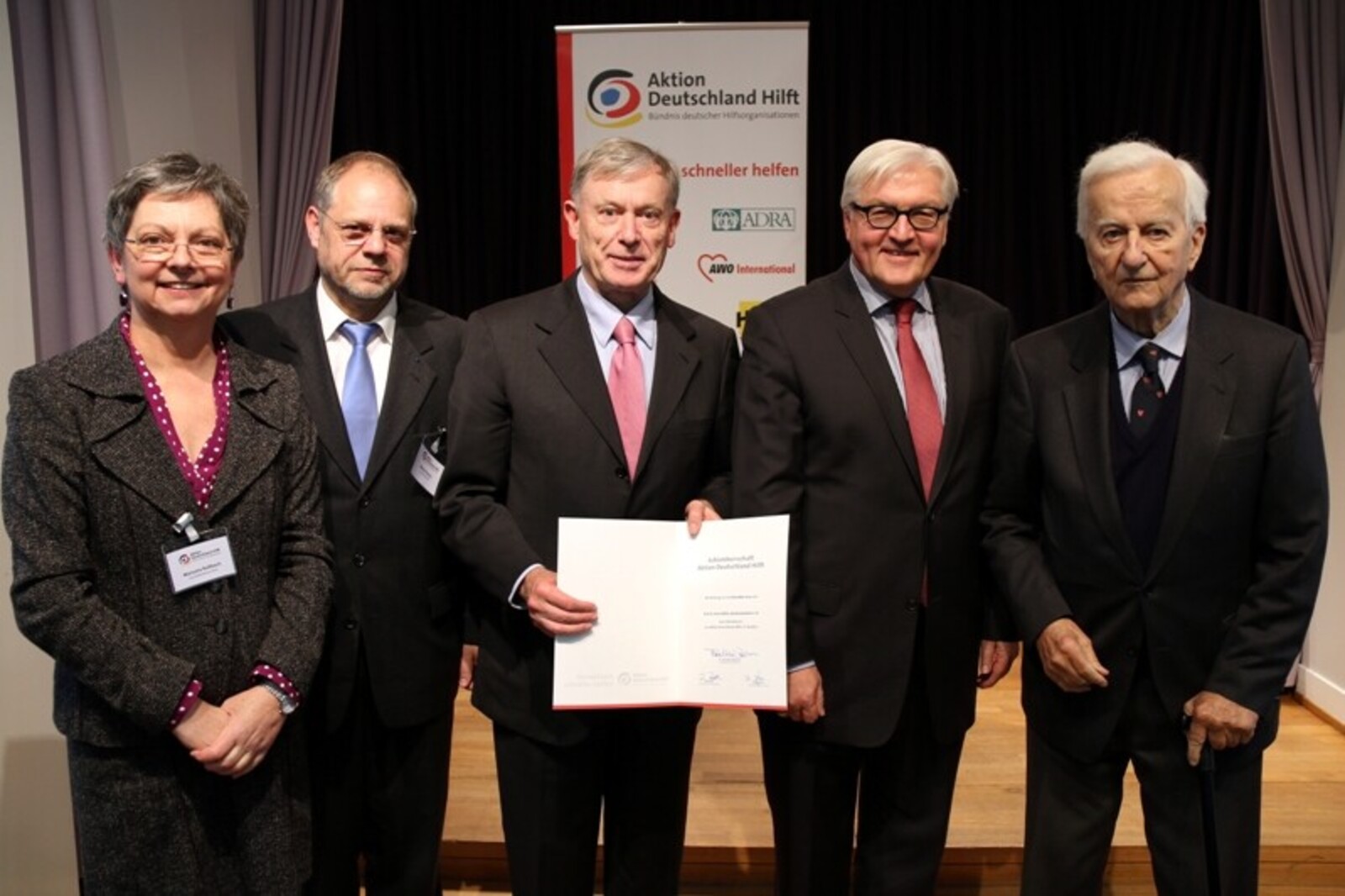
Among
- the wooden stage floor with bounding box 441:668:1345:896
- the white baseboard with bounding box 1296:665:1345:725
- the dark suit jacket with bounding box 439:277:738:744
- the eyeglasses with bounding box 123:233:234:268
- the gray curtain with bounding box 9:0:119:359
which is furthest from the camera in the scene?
the white baseboard with bounding box 1296:665:1345:725

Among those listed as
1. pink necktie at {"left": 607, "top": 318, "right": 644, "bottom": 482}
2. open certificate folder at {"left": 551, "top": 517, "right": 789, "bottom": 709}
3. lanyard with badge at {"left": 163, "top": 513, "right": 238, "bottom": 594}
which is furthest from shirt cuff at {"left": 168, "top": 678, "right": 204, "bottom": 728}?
pink necktie at {"left": 607, "top": 318, "right": 644, "bottom": 482}

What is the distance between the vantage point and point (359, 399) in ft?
7.41

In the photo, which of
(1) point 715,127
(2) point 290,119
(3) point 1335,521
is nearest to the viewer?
(3) point 1335,521

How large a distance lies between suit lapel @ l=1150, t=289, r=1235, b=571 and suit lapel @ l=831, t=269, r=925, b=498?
44 centimetres

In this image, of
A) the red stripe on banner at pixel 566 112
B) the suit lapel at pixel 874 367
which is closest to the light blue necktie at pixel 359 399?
the suit lapel at pixel 874 367

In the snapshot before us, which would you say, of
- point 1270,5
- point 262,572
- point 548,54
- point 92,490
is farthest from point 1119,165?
point 548,54

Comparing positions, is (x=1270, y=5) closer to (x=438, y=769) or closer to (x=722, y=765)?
(x=722, y=765)

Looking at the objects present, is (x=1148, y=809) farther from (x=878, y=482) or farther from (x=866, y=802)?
(x=878, y=482)

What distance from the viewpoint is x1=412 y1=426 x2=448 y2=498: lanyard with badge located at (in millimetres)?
2262

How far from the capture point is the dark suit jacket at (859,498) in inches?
85.3

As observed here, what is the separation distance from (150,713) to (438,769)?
2.37 ft

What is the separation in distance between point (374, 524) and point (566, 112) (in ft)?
9.11
